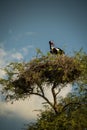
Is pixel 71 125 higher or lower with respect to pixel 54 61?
lower

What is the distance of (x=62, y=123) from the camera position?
2364 cm

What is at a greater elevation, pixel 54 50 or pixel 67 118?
pixel 54 50

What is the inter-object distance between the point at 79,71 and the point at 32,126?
526 centimetres

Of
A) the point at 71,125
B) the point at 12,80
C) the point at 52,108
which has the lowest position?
the point at 71,125

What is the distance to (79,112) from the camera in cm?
2498

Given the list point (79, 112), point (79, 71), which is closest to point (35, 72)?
point (79, 71)

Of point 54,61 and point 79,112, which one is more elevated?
point 54,61

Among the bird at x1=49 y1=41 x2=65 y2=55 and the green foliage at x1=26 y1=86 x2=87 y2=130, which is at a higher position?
the bird at x1=49 y1=41 x2=65 y2=55

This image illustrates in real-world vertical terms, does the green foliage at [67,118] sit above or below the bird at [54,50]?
below

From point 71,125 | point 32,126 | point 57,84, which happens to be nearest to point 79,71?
point 57,84

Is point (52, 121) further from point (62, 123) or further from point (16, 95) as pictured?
point (16, 95)

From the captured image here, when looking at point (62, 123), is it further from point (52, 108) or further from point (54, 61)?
point (54, 61)

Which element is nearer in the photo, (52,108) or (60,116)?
(60,116)

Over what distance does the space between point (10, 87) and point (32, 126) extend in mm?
3247
